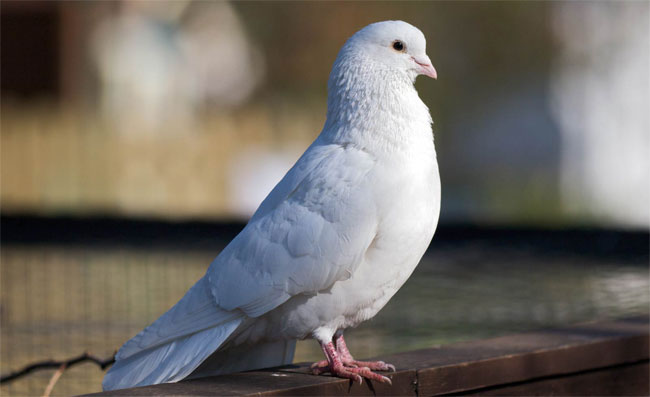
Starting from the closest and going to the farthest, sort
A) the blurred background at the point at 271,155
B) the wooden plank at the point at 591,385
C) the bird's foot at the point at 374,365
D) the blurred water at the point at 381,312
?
1. the bird's foot at the point at 374,365
2. the wooden plank at the point at 591,385
3. the blurred water at the point at 381,312
4. the blurred background at the point at 271,155

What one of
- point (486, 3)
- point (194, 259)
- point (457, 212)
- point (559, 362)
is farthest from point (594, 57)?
point (559, 362)

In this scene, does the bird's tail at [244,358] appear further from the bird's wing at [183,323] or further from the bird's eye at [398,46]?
the bird's eye at [398,46]

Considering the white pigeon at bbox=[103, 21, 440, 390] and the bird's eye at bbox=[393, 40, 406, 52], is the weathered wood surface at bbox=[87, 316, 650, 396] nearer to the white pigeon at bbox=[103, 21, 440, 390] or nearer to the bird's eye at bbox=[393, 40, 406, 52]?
the white pigeon at bbox=[103, 21, 440, 390]

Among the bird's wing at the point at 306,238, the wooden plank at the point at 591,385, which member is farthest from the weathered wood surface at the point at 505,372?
the bird's wing at the point at 306,238

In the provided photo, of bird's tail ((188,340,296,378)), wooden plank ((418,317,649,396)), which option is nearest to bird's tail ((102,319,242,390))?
bird's tail ((188,340,296,378))

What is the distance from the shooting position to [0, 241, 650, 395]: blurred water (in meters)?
5.09

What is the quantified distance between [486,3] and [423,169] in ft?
41.6

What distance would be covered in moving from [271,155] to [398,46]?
9.01 meters

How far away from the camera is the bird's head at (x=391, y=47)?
9.52 ft

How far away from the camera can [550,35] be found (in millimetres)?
13195

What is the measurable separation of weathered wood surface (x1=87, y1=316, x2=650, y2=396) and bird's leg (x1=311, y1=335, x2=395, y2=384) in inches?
1.2

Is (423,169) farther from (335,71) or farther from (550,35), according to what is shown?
(550,35)

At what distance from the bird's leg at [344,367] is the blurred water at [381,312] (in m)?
1.66

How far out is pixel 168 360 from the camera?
2.84 m
